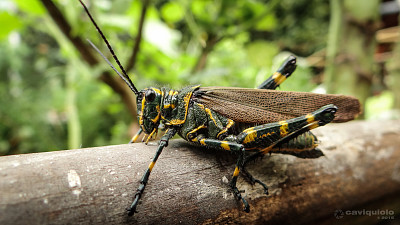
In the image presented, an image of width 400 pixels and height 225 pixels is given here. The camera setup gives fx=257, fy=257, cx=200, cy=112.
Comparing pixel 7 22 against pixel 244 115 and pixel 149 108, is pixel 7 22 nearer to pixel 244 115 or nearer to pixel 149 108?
pixel 149 108

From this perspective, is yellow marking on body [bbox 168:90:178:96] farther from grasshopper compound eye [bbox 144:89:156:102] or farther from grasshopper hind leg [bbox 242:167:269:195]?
grasshopper hind leg [bbox 242:167:269:195]

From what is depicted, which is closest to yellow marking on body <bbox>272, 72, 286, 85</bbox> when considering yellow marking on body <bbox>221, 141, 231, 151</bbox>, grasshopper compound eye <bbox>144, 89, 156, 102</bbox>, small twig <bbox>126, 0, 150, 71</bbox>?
yellow marking on body <bbox>221, 141, 231, 151</bbox>

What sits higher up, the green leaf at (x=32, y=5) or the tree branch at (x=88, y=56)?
the green leaf at (x=32, y=5)

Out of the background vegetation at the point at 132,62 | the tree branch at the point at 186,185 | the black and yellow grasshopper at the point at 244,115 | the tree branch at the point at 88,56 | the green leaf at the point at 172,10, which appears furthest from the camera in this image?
the green leaf at the point at 172,10

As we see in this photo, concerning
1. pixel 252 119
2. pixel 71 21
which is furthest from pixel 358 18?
pixel 71 21

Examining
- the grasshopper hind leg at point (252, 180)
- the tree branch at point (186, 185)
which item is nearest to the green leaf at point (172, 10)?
the tree branch at point (186, 185)

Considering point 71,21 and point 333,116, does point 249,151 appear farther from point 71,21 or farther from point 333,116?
point 71,21

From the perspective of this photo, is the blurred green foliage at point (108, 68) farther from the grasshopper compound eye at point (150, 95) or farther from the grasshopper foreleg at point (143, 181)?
the grasshopper foreleg at point (143, 181)
